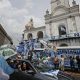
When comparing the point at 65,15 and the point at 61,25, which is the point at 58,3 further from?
the point at 61,25

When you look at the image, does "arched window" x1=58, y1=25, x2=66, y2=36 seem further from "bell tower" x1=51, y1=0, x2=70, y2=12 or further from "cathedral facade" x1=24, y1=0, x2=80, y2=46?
"bell tower" x1=51, y1=0, x2=70, y2=12

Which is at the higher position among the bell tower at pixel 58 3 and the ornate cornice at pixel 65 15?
the bell tower at pixel 58 3

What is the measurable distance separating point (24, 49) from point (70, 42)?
8.52 m

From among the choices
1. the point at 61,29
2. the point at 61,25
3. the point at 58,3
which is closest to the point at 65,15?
the point at 61,25

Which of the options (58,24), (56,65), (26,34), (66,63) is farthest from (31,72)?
(26,34)

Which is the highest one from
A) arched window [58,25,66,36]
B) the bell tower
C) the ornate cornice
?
the bell tower

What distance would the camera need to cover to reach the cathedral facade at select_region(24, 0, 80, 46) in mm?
26767

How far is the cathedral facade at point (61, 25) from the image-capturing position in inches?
1054

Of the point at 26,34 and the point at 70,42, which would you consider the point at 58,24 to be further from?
the point at 26,34

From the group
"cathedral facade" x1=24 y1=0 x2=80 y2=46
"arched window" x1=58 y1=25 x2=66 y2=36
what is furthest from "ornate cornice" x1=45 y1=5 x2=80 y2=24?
"arched window" x1=58 y1=25 x2=66 y2=36

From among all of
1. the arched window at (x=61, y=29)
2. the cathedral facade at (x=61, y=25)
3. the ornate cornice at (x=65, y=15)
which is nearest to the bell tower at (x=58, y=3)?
the cathedral facade at (x=61, y=25)

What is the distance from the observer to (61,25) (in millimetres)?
32500

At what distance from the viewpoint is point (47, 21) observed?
34.3 m

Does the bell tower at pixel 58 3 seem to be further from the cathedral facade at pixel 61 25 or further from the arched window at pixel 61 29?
the arched window at pixel 61 29
